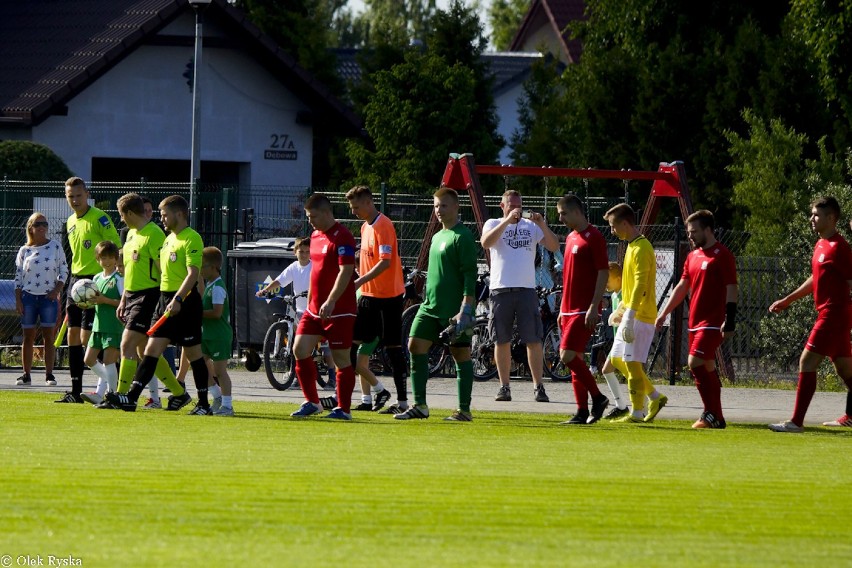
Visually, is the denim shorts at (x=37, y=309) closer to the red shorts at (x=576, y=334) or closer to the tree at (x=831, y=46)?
the red shorts at (x=576, y=334)

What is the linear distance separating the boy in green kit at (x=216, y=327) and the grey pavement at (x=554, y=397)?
113 cm

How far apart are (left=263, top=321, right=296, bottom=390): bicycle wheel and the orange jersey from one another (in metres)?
3.50

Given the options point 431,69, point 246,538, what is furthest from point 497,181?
point 246,538

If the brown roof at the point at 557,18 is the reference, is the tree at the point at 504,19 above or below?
above

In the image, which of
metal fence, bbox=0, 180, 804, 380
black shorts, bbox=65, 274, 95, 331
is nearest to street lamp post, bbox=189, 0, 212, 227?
metal fence, bbox=0, 180, 804, 380

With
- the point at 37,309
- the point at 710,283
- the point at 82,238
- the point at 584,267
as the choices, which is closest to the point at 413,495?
the point at 584,267

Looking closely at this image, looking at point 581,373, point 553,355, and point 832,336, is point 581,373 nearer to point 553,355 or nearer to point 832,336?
point 832,336

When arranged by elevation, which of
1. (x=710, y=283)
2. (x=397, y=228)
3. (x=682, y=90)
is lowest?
(x=710, y=283)

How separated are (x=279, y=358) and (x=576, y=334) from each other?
17.7 feet

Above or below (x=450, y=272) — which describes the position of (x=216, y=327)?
below

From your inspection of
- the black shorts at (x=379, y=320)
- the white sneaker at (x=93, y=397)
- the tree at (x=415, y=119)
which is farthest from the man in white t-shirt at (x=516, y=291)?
the tree at (x=415, y=119)

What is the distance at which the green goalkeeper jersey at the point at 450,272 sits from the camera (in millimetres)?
13047

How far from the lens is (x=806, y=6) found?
31.9m

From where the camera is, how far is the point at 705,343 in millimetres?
13062
